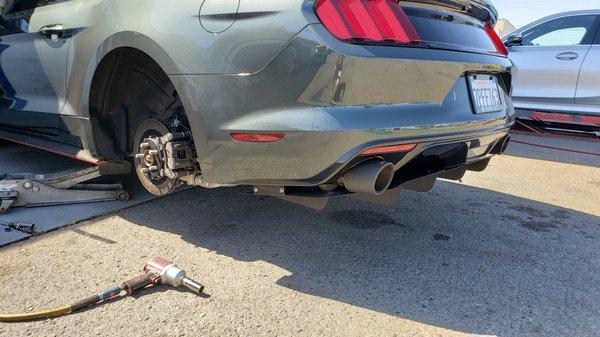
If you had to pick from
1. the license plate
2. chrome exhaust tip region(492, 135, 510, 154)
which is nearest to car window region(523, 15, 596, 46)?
chrome exhaust tip region(492, 135, 510, 154)

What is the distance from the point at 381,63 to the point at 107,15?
1.64m

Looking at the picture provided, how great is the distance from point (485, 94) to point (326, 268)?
131 cm

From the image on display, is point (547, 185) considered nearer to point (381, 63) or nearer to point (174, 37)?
point (381, 63)

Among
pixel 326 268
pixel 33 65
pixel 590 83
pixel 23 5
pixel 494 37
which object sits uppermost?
pixel 23 5

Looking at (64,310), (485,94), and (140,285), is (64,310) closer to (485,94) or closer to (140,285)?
(140,285)

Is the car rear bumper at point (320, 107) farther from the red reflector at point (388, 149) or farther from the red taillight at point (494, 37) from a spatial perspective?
the red taillight at point (494, 37)

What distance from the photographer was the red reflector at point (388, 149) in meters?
2.05

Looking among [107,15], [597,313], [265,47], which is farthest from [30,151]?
[597,313]

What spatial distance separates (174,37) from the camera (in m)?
2.29

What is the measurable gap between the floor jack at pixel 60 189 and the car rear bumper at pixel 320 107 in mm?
1299

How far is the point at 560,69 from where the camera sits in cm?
679

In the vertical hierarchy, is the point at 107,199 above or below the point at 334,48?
below

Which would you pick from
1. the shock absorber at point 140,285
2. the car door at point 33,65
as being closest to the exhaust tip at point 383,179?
the shock absorber at point 140,285

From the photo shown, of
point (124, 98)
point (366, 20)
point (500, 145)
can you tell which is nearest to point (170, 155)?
point (124, 98)
